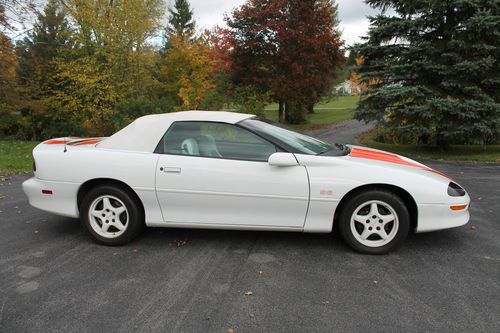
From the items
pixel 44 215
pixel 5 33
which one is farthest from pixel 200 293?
pixel 5 33

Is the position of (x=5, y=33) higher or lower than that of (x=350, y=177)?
higher

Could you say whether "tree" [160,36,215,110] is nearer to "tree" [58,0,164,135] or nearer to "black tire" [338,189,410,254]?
"tree" [58,0,164,135]

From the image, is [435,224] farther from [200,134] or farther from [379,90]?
[379,90]

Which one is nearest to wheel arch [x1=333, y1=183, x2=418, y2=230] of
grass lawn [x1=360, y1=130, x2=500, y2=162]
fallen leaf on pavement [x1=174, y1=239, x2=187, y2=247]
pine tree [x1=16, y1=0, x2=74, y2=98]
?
fallen leaf on pavement [x1=174, y1=239, x2=187, y2=247]

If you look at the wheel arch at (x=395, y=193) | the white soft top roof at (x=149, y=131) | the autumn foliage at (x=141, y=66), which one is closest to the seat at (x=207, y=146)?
the white soft top roof at (x=149, y=131)

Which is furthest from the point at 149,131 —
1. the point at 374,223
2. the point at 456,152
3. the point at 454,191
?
the point at 456,152

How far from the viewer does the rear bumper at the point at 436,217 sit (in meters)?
3.61

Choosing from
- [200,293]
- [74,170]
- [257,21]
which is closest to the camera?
[200,293]

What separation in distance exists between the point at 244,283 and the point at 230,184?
0.98 m

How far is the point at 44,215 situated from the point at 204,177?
2.74 metres

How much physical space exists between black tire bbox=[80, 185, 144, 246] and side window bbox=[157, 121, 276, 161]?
616 millimetres

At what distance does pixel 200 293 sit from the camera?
3.00 meters

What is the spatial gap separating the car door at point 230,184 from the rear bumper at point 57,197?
0.99 m

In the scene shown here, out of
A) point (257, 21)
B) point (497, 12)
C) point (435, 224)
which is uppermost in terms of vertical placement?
point (257, 21)
